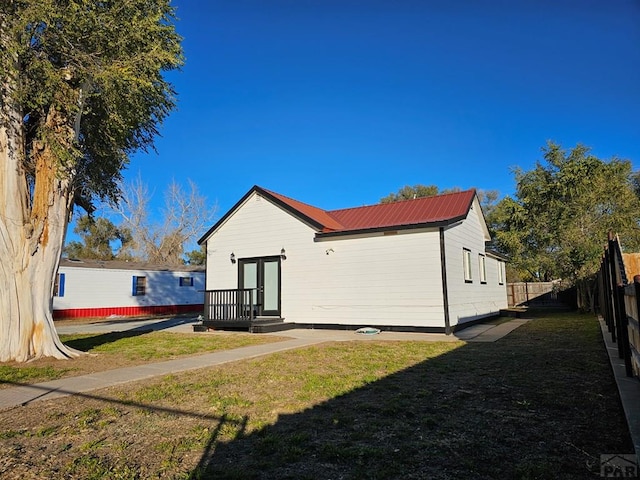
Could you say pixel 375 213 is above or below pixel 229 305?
above

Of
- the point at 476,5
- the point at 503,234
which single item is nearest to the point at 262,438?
the point at 476,5

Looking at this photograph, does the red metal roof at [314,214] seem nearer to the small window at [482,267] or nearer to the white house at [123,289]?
the small window at [482,267]

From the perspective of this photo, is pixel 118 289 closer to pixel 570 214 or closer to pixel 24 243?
pixel 24 243

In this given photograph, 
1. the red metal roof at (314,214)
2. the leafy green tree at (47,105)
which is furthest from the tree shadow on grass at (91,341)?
the red metal roof at (314,214)

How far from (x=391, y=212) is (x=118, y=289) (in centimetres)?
1704

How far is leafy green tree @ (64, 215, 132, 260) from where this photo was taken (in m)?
37.1

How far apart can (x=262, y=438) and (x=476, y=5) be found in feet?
41.7

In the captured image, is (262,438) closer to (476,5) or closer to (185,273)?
(476,5)

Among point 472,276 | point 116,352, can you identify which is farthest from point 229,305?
point 472,276

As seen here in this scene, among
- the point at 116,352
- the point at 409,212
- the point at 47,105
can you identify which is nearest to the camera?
the point at 47,105

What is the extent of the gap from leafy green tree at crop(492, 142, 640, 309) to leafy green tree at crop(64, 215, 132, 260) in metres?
32.6

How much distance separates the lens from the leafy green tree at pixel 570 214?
1878 centimetres

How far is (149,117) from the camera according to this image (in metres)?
10.3

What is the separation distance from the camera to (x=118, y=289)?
76.4 ft
